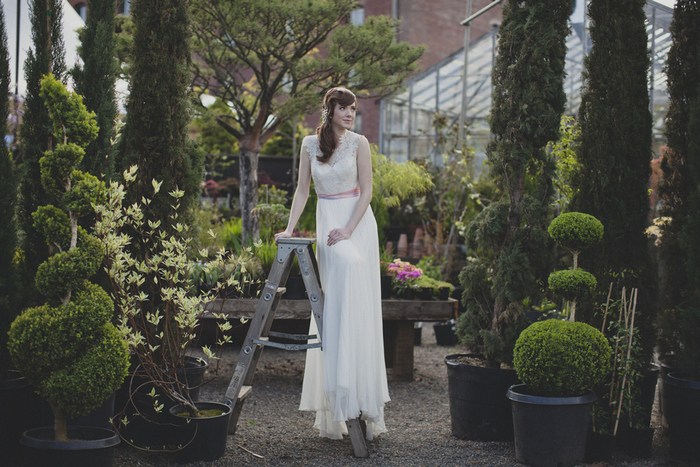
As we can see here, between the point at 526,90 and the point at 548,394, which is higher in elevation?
the point at 526,90

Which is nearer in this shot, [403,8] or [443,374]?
[443,374]

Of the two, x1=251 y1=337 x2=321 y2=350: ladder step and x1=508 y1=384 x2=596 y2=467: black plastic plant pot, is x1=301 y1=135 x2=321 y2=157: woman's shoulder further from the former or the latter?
x1=508 y1=384 x2=596 y2=467: black plastic plant pot

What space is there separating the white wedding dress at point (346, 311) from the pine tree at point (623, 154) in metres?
1.49

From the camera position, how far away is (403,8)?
77.9ft

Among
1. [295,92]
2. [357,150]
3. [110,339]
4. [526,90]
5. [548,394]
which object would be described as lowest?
[548,394]

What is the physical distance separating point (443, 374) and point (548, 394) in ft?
8.98

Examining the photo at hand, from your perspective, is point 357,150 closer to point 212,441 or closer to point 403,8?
point 212,441

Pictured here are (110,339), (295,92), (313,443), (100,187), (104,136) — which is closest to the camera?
(110,339)

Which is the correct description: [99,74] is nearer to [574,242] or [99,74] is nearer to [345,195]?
[345,195]

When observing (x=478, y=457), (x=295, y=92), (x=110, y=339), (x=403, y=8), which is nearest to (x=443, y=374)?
(x=478, y=457)

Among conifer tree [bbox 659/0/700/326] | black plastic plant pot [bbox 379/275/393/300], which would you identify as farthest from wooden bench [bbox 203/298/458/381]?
conifer tree [bbox 659/0/700/326]

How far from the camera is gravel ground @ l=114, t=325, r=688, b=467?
336 cm

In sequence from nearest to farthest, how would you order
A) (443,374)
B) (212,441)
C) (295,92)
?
(212,441) < (443,374) < (295,92)

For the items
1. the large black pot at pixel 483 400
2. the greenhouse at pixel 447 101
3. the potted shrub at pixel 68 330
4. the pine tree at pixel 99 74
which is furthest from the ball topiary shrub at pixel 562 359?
the greenhouse at pixel 447 101
